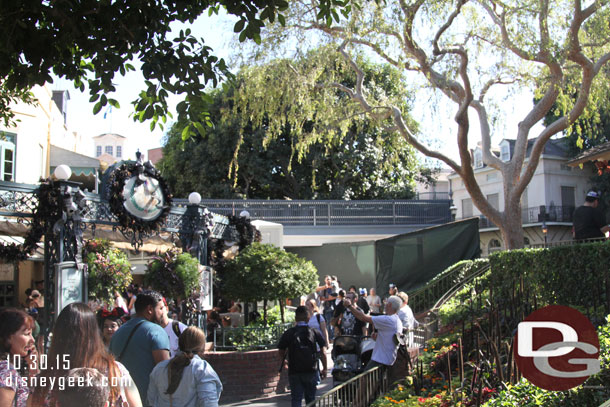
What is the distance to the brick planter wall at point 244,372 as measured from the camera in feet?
35.5

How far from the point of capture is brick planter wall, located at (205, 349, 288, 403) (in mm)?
10828

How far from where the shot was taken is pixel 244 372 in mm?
10891

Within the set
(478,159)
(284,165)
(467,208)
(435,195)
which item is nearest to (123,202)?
(284,165)

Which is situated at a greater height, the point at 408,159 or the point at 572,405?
the point at 408,159

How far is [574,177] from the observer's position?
4225 centimetres

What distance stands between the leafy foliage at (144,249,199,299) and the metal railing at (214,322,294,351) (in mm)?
1114

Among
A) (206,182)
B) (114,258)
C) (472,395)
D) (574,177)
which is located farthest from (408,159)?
(472,395)

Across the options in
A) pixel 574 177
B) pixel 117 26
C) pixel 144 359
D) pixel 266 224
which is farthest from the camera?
pixel 574 177

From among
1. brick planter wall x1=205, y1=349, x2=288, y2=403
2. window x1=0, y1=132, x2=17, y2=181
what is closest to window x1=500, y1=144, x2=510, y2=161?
window x1=0, y1=132, x2=17, y2=181

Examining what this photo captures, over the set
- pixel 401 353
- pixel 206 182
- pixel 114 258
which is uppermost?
pixel 206 182

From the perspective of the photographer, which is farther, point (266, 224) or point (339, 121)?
point (266, 224)

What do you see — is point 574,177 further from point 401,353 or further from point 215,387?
point 215,387

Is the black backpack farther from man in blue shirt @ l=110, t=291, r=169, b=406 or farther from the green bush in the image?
man in blue shirt @ l=110, t=291, r=169, b=406

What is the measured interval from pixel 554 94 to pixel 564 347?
34.4 ft
